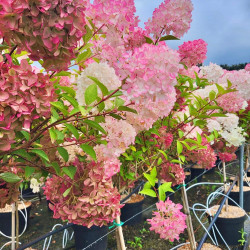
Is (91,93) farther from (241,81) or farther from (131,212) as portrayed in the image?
(131,212)

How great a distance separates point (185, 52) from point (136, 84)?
950 mm

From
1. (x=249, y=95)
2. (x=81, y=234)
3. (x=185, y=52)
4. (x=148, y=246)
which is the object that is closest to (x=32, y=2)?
(x=185, y=52)

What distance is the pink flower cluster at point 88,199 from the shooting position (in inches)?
39.4

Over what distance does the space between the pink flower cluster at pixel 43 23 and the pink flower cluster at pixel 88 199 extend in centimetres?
56

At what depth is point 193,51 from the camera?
4.57ft

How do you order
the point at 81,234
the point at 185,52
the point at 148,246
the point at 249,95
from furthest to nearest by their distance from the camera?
the point at 148,246, the point at 81,234, the point at 249,95, the point at 185,52

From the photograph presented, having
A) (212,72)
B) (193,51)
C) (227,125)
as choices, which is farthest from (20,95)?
(227,125)

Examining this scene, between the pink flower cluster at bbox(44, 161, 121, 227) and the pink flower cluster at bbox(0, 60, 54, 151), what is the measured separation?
481 mm

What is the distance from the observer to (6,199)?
1.06 m

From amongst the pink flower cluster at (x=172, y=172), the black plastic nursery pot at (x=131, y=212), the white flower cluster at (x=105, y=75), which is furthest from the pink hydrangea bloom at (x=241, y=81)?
the black plastic nursery pot at (x=131, y=212)

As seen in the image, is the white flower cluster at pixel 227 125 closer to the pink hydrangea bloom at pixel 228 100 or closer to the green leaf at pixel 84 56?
the pink hydrangea bloom at pixel 228 100

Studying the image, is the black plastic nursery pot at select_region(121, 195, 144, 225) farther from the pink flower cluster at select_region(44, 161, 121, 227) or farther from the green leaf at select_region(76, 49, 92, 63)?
the green leaf at select_region(76, 49, 92, 63)

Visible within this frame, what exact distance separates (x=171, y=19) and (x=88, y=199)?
0.71m

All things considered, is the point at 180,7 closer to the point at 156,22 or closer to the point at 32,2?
the point at 156,22
